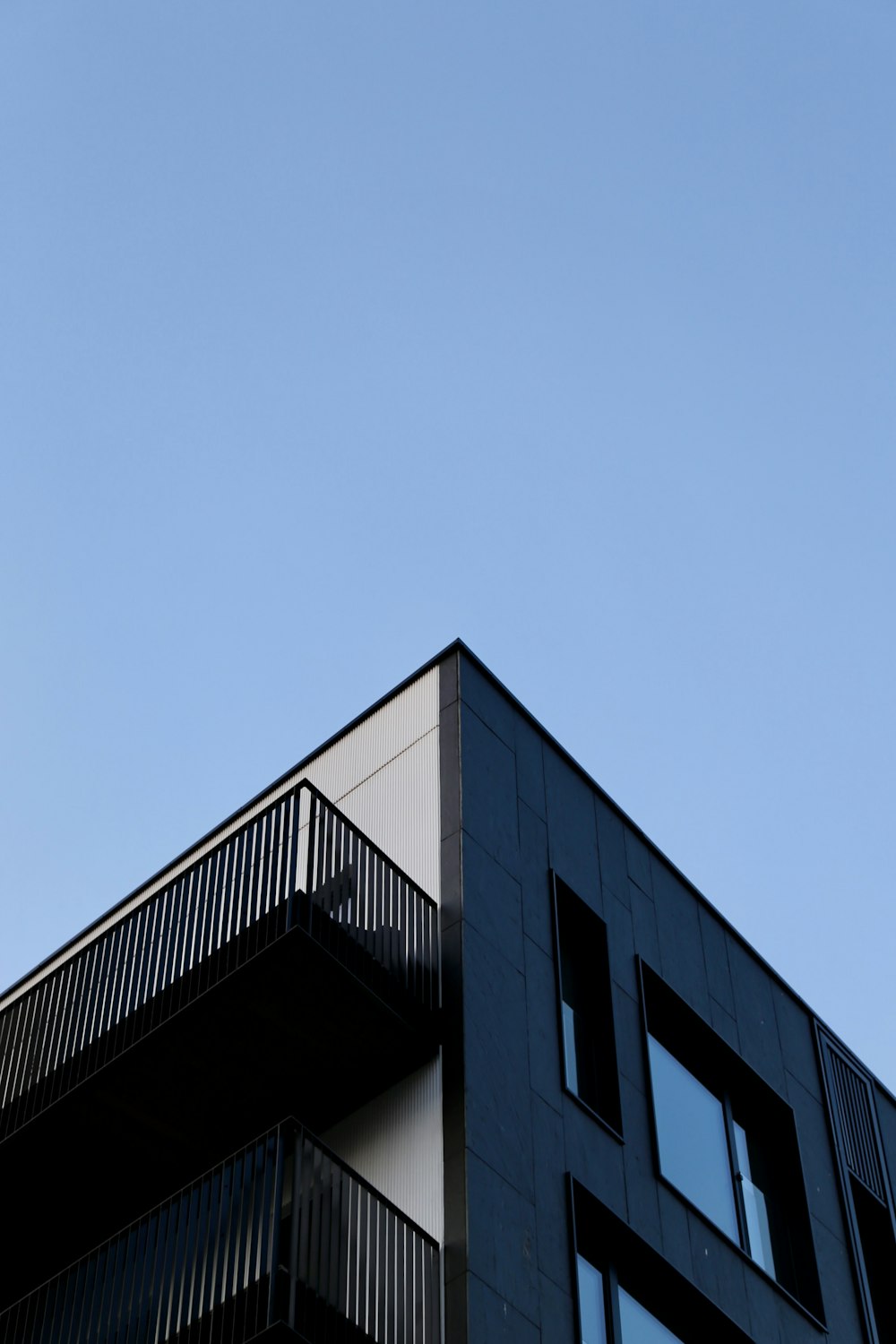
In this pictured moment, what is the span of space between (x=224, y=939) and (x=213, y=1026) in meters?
0.88

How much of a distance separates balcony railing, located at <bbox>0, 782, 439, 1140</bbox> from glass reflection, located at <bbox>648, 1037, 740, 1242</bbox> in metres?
3.49

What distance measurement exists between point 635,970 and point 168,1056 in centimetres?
492

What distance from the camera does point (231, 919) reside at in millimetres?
15516

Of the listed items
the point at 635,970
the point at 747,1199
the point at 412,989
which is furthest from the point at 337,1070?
the point at 747,1199

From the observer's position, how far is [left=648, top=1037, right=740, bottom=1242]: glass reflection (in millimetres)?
17031

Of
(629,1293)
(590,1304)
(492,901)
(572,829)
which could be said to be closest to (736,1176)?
(629,1293)

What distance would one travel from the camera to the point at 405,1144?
1438 centimetres

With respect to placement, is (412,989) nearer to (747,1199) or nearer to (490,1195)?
(490,1195)

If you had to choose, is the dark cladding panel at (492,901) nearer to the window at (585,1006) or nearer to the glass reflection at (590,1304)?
the window at (585,1006)

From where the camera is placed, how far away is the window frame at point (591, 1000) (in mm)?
16061

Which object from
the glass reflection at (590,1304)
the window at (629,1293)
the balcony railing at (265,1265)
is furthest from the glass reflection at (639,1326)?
the balcony railing at (265,1265)

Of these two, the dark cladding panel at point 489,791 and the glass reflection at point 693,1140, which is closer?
the dark cladding panel at point 489,791

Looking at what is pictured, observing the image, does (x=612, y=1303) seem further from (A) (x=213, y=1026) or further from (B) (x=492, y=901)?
(A) (x=213, y=1026)

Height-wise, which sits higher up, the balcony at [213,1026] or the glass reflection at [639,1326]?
the balcony at [213,1026]
